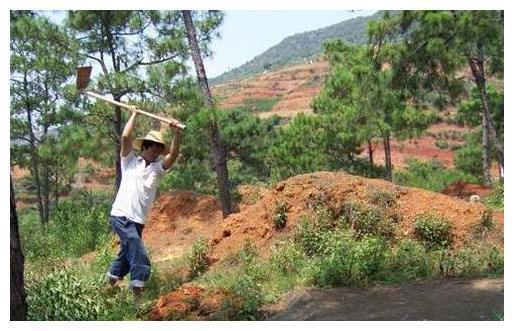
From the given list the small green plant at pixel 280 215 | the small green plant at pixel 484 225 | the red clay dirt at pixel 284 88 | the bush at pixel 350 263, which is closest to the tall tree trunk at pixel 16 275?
the bush at pixel 350 263

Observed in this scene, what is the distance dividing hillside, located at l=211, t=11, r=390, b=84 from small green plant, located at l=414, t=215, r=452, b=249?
3818 inches

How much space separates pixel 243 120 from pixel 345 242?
469 inches

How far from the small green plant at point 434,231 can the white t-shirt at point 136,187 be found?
287 cm

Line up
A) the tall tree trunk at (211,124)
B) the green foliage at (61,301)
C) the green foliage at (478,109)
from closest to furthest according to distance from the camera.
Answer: the green foliage at (61,301) → the tall tree trunk at (211,124) → the green foliage at (478,109)

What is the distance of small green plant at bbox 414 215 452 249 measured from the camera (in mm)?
6701

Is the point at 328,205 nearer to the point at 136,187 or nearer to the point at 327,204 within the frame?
the point at 327,204

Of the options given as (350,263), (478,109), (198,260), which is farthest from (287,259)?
(478,109)

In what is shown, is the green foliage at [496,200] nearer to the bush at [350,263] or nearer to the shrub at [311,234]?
the shrub at [311,234]

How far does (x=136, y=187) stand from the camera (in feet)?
17.6

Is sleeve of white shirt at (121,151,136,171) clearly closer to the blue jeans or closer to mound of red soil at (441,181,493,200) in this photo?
the blue jeans

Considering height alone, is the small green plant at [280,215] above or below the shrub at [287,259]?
above

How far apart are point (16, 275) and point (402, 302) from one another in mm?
2754

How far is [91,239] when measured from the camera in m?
9.22

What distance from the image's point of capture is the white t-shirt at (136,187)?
5.38 meters
